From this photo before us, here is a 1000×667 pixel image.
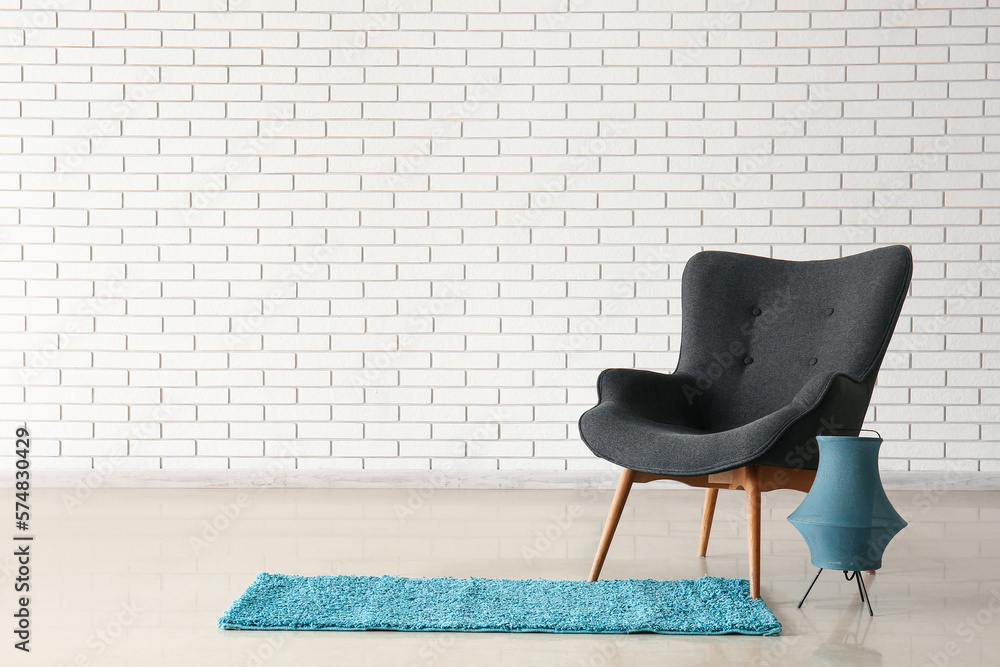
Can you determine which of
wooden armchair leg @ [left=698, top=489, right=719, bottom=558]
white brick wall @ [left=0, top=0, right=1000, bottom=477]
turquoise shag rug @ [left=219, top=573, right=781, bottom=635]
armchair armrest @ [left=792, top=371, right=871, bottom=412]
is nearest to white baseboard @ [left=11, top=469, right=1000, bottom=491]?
white brick wall @ [left=0, top=0, right=1000, bottom=477]

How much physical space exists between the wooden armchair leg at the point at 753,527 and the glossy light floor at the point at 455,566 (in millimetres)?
87

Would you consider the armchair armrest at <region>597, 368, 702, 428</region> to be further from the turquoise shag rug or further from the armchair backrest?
the turquoise shag rug

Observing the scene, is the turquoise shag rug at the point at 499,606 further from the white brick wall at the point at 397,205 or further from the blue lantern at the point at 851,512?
the white brick wall at the point at 397,205

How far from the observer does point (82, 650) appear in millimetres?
1888

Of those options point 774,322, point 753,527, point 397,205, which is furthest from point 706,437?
point 397,205

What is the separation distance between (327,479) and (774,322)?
2.31 metres

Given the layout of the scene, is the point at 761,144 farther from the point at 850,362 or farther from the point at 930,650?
the point at 930,650

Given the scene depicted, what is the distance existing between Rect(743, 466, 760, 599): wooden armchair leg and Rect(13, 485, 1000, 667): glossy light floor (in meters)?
0.09

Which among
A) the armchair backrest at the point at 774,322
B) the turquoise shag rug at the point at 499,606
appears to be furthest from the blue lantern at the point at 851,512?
the armchair backrest at the point at 774,322

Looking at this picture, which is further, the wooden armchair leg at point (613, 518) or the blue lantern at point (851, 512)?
the wooden armchair leg at point (613, 518)

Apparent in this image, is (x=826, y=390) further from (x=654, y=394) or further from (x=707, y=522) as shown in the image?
(x=707, y=522)

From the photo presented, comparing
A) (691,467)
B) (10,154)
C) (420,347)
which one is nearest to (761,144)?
(420,347)

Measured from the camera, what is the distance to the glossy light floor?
187 centimetres

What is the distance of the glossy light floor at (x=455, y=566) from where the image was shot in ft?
6.15
